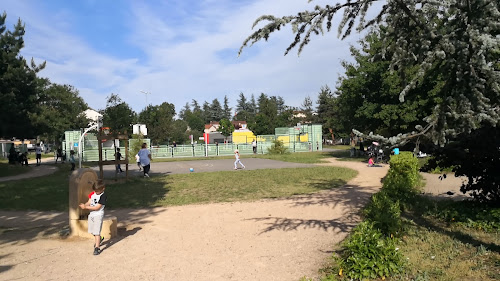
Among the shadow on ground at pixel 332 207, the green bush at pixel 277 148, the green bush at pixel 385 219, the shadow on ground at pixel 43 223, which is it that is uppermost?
the green bush at pixel 277 148

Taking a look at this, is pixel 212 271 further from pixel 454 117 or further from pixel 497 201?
pixel 497 201

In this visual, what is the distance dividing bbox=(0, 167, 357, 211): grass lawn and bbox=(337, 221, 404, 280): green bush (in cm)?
628

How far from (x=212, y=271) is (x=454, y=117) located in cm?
345

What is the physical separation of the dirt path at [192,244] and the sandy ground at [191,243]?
0.04 feet

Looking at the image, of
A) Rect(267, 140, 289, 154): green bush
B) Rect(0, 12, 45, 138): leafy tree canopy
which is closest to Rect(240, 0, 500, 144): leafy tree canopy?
Rect(0, 12, 45, 138): leafy tree canopy

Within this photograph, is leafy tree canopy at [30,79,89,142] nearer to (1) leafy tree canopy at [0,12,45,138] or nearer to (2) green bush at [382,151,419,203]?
(1) leafy tree canopy at [0,12,45,138]

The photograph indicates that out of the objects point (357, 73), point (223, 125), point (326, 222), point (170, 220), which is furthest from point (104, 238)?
point (223, 125)

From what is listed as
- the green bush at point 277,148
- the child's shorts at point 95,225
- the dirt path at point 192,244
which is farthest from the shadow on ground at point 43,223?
the green bush at point 277,148

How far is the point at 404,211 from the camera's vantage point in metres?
7.99

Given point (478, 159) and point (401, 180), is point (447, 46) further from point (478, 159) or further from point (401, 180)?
point (401, 180)

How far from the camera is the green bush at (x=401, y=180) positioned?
8.41 metres

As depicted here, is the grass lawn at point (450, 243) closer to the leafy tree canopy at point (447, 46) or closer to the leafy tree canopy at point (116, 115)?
the leafy tree canopy at point (447, 46)

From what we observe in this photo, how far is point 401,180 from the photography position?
917cm

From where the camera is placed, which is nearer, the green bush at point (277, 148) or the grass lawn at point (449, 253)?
the grass lawn at point (449, 253)
